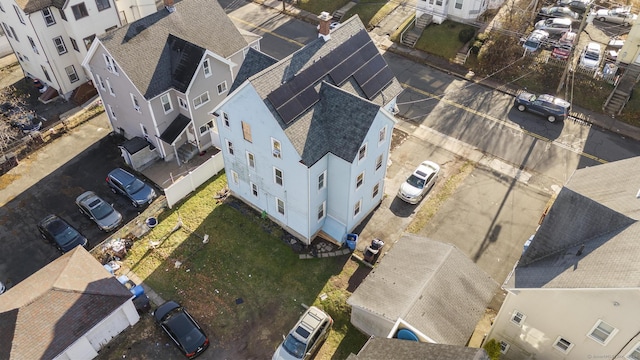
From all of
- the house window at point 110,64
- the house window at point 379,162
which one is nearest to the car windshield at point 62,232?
the house window at point 110,64

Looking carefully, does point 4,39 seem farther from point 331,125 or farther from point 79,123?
point 331,125

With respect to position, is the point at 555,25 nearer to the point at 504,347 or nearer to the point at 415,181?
the point at 415,181

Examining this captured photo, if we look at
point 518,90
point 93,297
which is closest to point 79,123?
point 93,297

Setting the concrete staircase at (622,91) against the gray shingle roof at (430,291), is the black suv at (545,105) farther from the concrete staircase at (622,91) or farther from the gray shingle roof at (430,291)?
the gray shingle roof at (430,291)

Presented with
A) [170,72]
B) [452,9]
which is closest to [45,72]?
[170,72]

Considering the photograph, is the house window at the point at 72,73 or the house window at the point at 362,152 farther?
the house window at the point at 72,73

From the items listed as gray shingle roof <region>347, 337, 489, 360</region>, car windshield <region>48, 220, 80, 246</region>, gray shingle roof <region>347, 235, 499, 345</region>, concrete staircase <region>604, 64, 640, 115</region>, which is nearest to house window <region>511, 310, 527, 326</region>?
gray shingle roof <region>347, 235, 499, 345</region>
